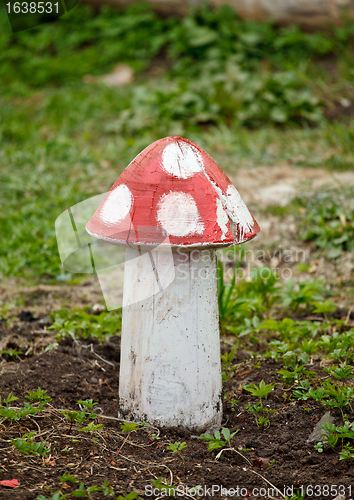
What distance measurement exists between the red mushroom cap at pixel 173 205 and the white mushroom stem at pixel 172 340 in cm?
15

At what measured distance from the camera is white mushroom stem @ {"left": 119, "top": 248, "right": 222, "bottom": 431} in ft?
6.82

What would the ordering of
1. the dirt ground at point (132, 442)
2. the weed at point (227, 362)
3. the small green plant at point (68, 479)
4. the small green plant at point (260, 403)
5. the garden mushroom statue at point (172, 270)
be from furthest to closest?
the weed at point (227, 362) → the small green plant at point (260, 403) → the garden mushroom statue at point (172, 270) → the dirt ground at point (132, 442) → the small green plant at point (68, 479)

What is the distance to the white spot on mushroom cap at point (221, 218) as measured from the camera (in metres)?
1.97

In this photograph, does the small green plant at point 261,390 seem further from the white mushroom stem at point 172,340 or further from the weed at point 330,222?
the weed at point 330,222

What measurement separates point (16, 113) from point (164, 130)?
6.89 feet

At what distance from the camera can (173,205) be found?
1.97 metres

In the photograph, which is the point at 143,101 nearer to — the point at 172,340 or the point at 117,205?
the point at 117,205

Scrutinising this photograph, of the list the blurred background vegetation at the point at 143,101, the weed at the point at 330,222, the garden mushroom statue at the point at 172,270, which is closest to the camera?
the garden mushroom statue at the point at 172,270

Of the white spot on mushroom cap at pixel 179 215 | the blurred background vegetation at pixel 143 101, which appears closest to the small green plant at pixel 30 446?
the white spot on mushroom cap at pixel 179 215

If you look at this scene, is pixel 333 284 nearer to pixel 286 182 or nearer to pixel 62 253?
pixel 286 182

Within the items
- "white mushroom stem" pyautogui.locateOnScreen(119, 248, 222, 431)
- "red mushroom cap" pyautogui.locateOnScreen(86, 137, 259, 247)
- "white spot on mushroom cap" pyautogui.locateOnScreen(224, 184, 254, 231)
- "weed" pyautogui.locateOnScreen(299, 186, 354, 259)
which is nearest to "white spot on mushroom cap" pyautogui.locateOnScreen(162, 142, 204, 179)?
"red mushroom cap" pyautogui.locateOnScreen(86, 137, 259, 247)

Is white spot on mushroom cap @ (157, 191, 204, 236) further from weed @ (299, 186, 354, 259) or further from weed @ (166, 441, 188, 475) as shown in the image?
weed @ (299, 186, 354, 259)

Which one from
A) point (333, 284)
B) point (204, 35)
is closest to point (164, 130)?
point (204, 35)

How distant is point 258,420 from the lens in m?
2.25
